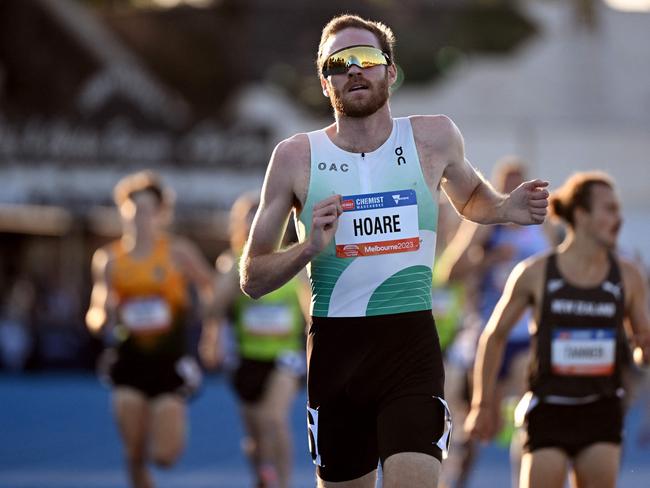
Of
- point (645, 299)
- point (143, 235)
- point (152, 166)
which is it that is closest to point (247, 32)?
point (152, 166)

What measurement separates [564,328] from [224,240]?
23.0 metres

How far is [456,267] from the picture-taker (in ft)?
34.6

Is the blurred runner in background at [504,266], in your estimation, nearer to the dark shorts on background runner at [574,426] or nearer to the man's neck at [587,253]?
the man's neck at [587,253]

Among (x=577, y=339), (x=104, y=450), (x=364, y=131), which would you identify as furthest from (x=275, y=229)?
(x=104, y=450)

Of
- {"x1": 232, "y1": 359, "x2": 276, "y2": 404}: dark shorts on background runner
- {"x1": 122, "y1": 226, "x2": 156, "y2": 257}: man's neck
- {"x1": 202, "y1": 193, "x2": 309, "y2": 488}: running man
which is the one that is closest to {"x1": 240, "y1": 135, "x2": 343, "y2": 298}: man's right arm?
{"x1": 122, "y1": 226, "x2": 156, "y2": 257}: man's neck

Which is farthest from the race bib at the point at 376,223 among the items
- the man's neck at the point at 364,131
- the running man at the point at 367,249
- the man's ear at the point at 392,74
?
the man's ear at the point at 392,74

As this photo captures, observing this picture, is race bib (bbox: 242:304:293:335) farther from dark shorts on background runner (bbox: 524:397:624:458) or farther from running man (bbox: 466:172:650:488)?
dark shorts on background runner (bbox: 524:397:624:458)

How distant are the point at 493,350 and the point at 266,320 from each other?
181 inches

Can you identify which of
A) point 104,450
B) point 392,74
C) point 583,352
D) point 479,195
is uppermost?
point 392,74

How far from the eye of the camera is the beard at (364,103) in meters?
5.65

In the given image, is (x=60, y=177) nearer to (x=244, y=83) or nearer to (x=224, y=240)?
(x=224, y=240)

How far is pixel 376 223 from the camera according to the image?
566 cm

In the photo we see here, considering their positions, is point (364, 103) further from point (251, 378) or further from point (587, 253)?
point (251, 378)

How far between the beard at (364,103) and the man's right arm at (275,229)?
217 mm
